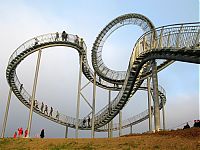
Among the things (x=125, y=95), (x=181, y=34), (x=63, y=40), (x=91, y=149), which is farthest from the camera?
(x=63, y=40)

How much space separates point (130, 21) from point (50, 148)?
739 inches

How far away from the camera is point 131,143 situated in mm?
14094

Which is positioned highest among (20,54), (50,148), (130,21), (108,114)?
(130,21)

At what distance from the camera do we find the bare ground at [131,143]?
43.1ft

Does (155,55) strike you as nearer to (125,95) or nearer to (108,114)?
(125,95)

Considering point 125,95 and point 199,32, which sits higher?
point 199,32

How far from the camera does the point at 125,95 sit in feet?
76.7

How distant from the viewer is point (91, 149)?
13781 mm

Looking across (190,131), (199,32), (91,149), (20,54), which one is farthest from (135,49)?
(20,54)

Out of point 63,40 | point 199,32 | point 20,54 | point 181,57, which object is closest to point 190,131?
point 181,57

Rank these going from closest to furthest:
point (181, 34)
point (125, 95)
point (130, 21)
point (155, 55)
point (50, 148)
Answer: point (50, 148)
point (181, 34)
point (155, 55)
point (125, 95)
point (130, 21)

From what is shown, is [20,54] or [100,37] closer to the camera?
[20,54]

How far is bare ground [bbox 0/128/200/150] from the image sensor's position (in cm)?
1315

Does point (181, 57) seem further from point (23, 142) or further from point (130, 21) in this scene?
point (130, 21)
